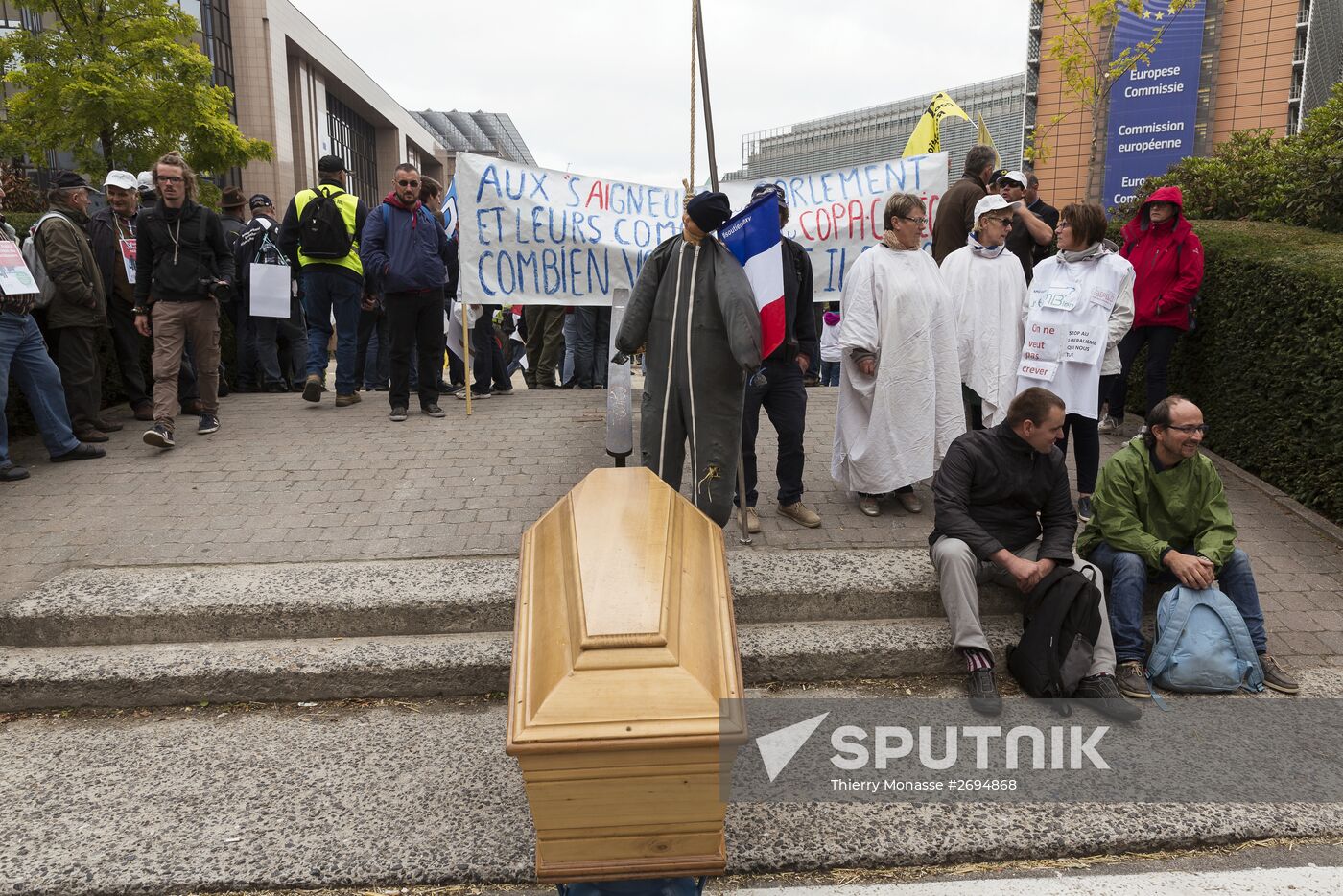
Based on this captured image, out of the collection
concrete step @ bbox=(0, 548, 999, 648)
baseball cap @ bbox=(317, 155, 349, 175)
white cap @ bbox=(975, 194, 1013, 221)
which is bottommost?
concrete step @ bbox=(0, 548, 999, 648)

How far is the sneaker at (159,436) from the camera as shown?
6.63 m

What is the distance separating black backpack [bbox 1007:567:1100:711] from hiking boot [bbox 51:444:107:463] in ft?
20.0

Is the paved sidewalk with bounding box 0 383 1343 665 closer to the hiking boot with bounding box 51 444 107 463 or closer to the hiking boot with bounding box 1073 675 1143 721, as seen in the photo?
the hiking boot with bounding box 51 444 107 463

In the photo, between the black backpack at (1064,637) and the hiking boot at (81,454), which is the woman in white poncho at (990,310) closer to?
the black backpack at (1064,637)

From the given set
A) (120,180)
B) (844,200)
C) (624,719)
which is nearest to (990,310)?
(844,200)

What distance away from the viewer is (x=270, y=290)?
28.5 ft

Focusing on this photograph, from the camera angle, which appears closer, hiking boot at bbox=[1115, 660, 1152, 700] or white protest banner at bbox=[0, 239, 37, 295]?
hiking boot at bbox=[1115, 660, 1152, 700]

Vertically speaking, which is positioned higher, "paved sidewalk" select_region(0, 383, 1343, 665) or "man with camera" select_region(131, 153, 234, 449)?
"man with camera" select_region(131, 153, 234, 449)

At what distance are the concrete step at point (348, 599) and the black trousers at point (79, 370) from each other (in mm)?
2676

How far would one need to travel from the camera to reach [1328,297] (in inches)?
221

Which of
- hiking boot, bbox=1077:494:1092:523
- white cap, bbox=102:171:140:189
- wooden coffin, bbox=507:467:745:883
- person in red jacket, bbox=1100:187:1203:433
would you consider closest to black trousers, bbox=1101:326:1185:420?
person in red jacket, bbox=1100:187:1203:433

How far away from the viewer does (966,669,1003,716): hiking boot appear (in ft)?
13.0

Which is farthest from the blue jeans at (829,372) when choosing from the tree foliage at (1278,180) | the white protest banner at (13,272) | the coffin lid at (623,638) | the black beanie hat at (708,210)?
the coffin lid at (623,638)

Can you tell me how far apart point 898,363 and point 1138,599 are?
1891mm
